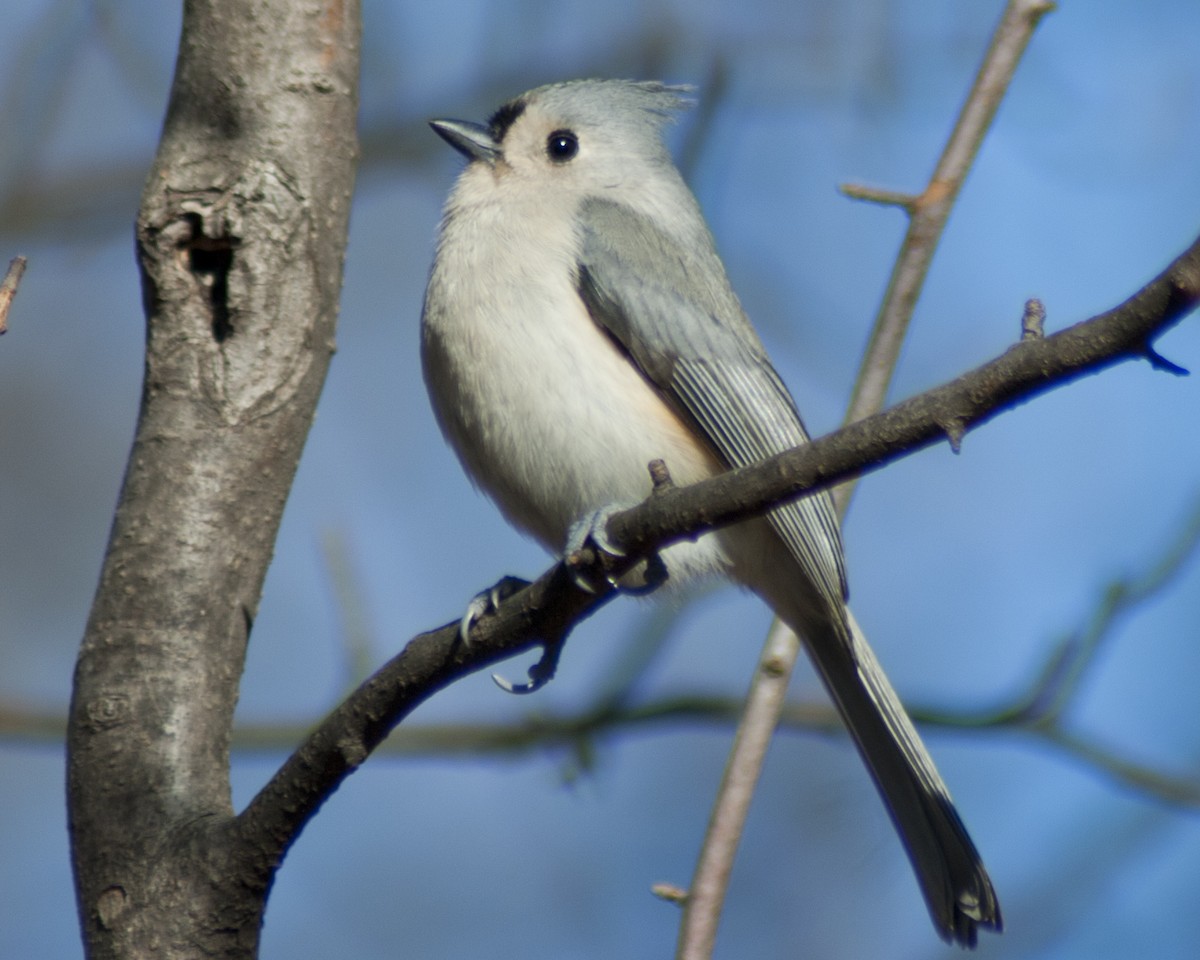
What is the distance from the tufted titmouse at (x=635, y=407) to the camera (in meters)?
2.82

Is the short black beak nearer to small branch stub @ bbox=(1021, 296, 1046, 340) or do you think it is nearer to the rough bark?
the rough bark

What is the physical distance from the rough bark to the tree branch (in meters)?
0.17

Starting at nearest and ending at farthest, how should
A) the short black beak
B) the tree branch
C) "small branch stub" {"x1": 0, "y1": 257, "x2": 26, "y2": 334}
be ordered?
the tree branch → "small branch stub" {"x1": 0, "y1": 257, "x2": 26, "y2": 334} → the short black beak

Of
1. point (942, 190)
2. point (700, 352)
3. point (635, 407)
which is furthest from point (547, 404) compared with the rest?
point (942, 190)

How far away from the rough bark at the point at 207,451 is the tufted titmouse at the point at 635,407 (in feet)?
1.17

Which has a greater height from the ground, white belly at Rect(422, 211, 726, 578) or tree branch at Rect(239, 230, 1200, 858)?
white belly at Rect(422, 211, 726, 578)

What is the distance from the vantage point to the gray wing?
9.71 feet

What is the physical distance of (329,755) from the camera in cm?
202

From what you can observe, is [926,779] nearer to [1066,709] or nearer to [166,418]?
[1066,709]

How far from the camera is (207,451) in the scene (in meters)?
2.59

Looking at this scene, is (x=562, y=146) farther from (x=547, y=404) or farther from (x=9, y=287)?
(x=9, y=287)

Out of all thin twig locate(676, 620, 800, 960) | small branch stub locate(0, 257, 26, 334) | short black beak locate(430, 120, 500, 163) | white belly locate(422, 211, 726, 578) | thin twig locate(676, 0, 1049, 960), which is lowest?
thin twig locate(676, 620, 800, 960)

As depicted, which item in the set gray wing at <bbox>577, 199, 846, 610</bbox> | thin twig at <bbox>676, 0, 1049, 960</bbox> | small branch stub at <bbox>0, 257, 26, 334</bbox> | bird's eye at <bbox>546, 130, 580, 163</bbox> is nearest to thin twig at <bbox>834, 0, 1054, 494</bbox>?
thin twig at <bbox>676, 0, 1049, 960</bbox>

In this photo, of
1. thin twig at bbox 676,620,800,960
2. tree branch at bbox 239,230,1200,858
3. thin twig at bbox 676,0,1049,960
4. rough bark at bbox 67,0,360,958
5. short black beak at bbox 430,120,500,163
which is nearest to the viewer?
tree branch at bbox 239,230,1200,858
